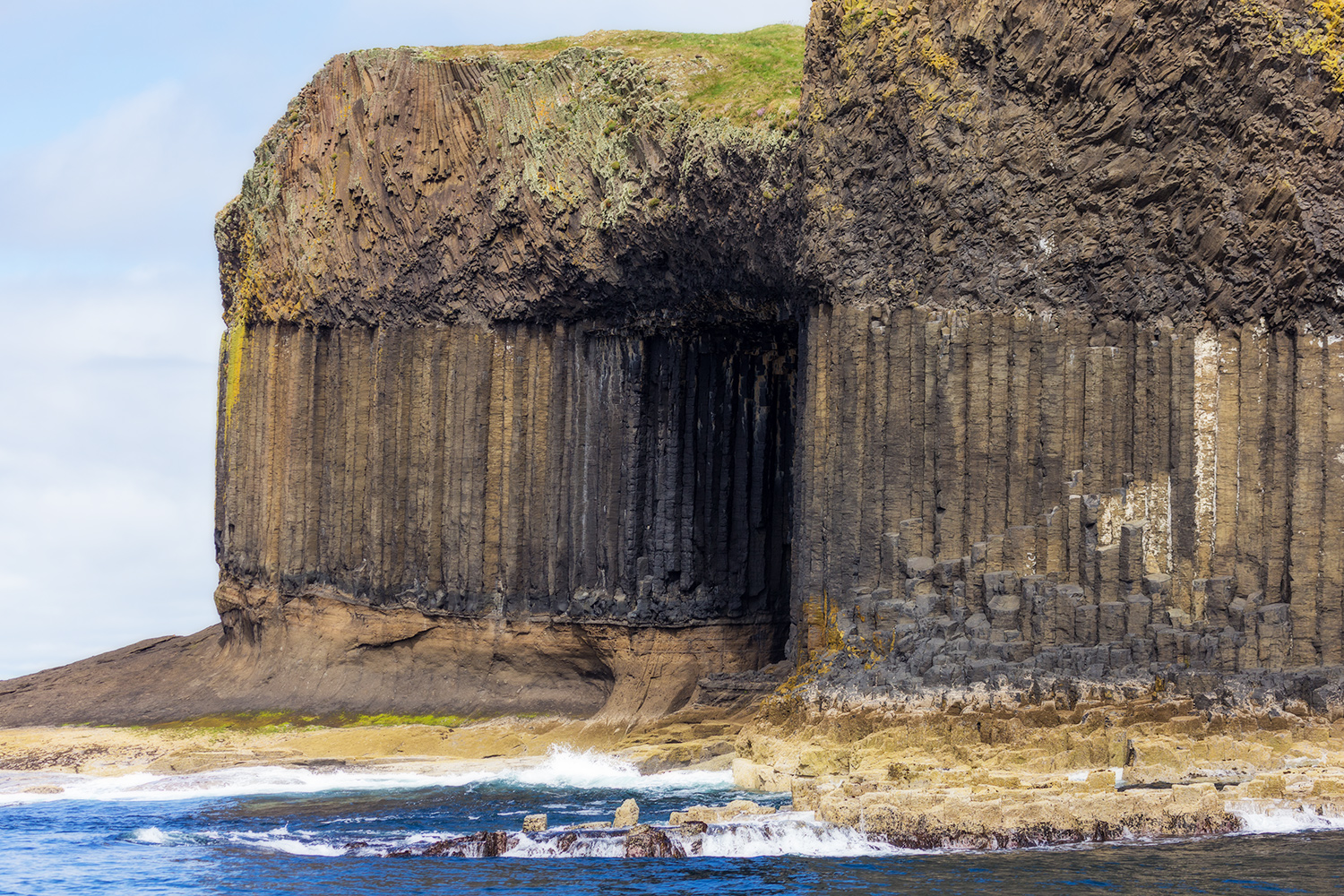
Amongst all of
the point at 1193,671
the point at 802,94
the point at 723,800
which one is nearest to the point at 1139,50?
the point at 802,94

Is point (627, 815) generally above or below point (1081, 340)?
below

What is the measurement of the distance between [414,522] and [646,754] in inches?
317

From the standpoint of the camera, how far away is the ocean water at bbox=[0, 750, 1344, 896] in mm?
15648

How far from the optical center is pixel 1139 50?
2128 centimetres

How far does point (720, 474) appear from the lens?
29.5 m

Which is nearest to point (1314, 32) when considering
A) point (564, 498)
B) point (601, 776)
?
point (601, 776)

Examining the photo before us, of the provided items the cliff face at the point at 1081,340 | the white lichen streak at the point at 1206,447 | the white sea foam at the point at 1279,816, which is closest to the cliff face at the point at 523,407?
the cliff face at the point at 1081,340

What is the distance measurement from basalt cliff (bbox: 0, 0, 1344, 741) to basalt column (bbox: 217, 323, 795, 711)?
7cm

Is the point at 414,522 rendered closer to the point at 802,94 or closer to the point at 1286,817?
the point at 802,94

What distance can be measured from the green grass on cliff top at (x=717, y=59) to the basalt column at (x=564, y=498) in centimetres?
489

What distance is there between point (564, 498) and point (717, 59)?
8685mm

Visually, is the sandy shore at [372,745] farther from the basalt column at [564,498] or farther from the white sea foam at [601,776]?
the basalt column at [564,498]

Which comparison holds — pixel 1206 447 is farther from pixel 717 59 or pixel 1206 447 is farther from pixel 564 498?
pixel 564 498

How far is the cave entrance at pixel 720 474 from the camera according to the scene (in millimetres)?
28828
